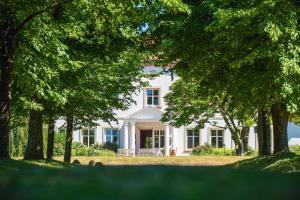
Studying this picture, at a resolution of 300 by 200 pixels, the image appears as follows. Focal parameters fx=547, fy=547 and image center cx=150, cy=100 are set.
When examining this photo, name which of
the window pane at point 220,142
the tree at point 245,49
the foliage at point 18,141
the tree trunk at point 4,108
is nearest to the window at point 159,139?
the window pane at point 220,142

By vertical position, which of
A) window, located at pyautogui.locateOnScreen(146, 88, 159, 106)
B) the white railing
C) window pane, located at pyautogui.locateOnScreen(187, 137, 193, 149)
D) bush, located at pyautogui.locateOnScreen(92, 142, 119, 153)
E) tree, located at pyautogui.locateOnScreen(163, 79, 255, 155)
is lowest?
the white railing

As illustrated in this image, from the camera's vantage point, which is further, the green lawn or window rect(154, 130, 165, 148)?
window rect(154, 130, 165, 148)

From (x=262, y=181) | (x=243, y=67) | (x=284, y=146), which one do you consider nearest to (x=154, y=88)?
(x=284, y=146)

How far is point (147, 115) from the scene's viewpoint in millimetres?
61250

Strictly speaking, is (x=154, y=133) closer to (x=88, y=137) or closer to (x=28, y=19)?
(x=88, y=137)

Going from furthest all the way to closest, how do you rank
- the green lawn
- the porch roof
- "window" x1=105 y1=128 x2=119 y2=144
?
1. "window" x1=105 y1=128 x2=119 y2=144
2. the porch roof
3. the green lawn

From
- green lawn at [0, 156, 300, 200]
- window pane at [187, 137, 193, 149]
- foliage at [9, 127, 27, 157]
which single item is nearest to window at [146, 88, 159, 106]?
window pane at [187, 137, 193, 149]

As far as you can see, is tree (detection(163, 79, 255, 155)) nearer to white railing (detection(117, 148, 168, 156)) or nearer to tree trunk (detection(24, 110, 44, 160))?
white railing (detection(117, 148, 168, 156))

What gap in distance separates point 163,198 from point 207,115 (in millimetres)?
46233

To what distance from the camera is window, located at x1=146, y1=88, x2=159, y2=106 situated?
6248 cm

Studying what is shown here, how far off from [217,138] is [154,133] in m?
7.29

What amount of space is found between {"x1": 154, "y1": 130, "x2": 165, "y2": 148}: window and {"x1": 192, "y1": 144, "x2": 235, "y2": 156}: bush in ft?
16.6

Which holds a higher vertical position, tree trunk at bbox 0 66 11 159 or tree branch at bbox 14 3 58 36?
tree branch at bbox 14 3 58 36

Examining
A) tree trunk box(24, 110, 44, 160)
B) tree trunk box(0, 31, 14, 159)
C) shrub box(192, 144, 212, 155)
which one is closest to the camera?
tree trunk box(0, 31, 14, 159)
